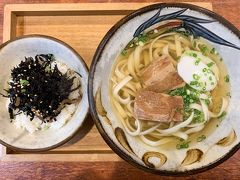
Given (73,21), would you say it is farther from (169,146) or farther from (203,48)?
(169,146)

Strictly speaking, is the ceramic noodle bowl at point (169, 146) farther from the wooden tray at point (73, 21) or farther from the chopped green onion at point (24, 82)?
the chopped green onion at point (24, 82)

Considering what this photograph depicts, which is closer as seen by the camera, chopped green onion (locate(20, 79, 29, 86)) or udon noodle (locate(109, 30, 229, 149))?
udon noodle (locate(109, 30, 229, 149))

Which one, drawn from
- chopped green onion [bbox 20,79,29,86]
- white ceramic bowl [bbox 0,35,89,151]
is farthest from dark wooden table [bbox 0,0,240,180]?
chopped green onion [bbox 20,79,29,86]

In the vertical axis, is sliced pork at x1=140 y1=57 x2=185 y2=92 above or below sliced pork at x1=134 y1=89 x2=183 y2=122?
above

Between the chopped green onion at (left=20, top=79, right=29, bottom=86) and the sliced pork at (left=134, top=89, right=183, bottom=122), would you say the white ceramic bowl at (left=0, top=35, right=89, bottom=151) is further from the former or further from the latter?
the sliced pork at (left=134, top=89, right=183, bottom=122)

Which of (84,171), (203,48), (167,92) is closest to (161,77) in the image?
(167,92)

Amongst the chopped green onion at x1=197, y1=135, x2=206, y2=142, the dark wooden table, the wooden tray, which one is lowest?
the dark wooden table

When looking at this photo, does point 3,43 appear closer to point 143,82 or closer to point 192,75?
point 143,82

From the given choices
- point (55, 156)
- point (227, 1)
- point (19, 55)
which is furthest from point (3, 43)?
point (227, 1)
